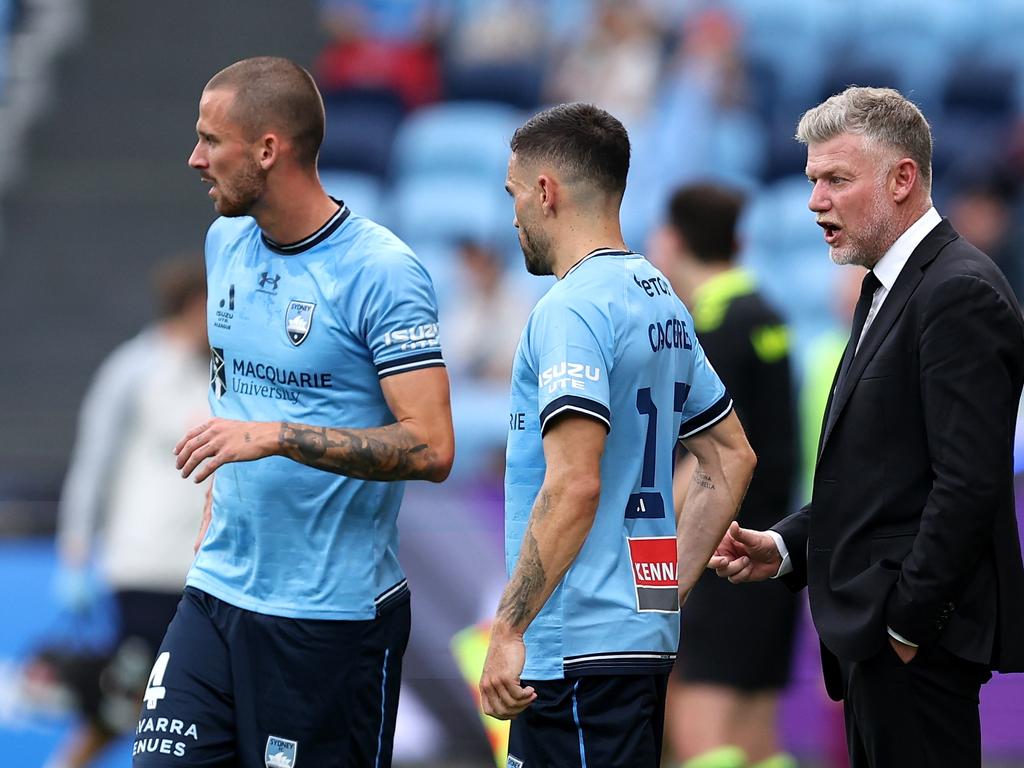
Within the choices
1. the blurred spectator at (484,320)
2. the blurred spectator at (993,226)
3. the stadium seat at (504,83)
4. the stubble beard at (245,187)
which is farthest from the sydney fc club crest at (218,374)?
the stadium seat at (504,83)

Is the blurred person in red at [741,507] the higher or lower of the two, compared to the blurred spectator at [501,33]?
lower

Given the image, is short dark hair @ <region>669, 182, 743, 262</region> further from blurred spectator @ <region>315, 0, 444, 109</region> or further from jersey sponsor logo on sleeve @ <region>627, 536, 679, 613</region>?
blurred spectator @ <region>315, 0, 444, 109</region>

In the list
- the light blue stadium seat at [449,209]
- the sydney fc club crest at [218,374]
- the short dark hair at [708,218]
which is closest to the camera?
the sydney fc club crest at [218,374]

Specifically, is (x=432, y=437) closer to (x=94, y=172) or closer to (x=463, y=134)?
(x=463, y=134)

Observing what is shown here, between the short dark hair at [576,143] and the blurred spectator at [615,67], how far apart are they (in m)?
9.24

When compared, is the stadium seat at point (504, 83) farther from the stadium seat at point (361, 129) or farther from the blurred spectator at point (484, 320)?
the blurred spectator at point (484, 320)

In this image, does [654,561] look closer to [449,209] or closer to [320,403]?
[320,403]

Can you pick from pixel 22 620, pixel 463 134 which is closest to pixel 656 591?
pixel 22 620

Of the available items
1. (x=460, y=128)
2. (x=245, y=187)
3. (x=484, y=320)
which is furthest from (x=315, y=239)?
(x=460, y=128)

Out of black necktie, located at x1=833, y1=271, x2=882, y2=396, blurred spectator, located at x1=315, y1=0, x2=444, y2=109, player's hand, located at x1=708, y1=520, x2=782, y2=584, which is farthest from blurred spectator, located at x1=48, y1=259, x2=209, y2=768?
blurred spectator, located at x1=315, y1=0, x2=444, y2=109

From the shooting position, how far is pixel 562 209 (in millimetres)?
3826

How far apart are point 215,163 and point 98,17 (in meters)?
11.8

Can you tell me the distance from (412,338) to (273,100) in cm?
76

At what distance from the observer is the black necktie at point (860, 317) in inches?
154
